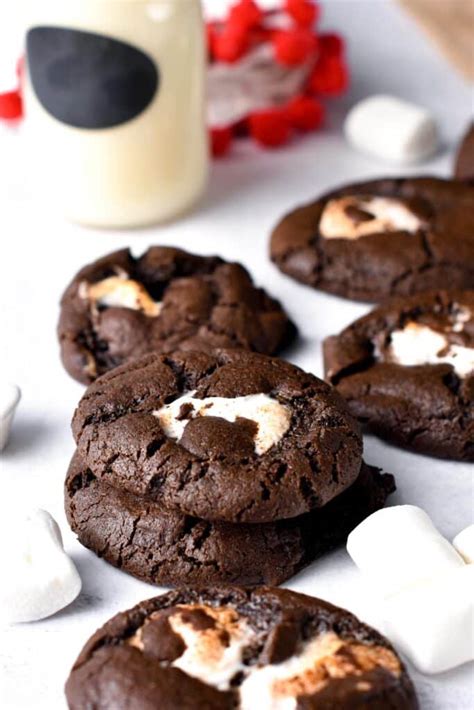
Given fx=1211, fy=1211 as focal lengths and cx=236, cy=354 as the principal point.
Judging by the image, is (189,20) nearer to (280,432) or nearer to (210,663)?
(280,432)

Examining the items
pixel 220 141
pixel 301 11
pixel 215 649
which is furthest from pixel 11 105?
pixel 215 649

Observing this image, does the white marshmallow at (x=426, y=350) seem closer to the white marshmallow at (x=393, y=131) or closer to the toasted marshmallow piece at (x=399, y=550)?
the toasted marshmallow piece at (x=399, y=550)

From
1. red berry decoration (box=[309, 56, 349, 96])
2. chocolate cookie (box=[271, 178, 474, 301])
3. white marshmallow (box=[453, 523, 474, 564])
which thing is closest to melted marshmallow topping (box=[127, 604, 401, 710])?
white marshmallow (box=[453, 523, 474, 564])

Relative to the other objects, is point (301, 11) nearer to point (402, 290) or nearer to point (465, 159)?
point (465, 159)

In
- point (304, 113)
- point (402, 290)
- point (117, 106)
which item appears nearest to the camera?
point (402, 290)

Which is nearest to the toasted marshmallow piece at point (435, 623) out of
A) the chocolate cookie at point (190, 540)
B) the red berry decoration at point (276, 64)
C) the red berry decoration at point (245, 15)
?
the chocolate cookie at point (190, 540)

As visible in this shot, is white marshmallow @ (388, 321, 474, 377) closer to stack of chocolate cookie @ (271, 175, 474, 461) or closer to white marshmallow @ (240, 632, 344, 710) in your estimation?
stack of chocolate cookie @ (271, 175, 474, 461)
